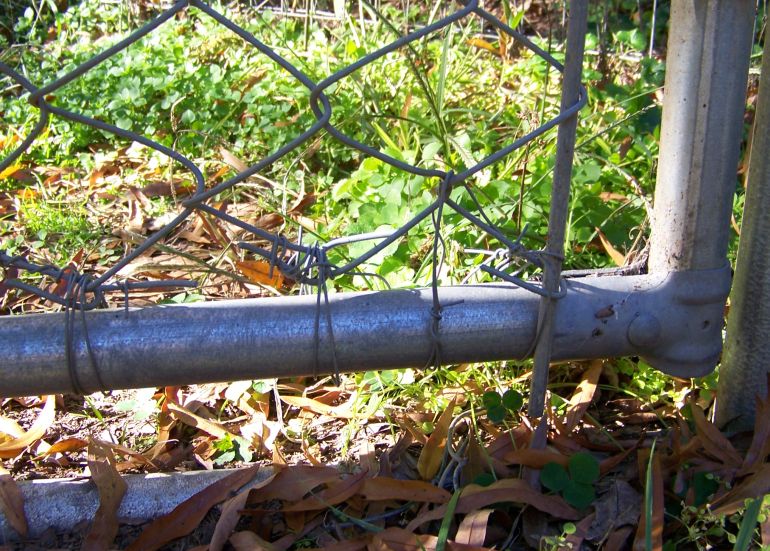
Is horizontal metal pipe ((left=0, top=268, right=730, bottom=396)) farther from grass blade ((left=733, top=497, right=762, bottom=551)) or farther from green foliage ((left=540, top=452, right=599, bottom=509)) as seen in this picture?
grass blade ((left=733, top=497, right=762, bottom=551))

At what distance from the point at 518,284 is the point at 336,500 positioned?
1.56 ft

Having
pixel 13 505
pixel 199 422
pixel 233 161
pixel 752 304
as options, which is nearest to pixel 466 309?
pixel 752 304

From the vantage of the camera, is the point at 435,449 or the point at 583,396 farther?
the point at 583,396

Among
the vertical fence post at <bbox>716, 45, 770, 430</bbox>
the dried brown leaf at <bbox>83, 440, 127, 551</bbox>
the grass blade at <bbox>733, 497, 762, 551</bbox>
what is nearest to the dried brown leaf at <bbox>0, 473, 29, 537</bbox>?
the dried brown leaf at <bbox>83, 440, 127, 551</bbox>

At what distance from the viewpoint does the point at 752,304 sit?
4.77 ft

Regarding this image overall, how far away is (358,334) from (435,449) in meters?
0.33

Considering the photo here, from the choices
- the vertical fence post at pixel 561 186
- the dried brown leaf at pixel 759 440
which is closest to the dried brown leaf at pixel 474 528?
the vertical fence post at pixel 561 186

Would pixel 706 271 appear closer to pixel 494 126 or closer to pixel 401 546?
pixel 401 546

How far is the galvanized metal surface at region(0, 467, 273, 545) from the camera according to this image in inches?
56.8

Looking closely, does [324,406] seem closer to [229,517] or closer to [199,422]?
[199,422]

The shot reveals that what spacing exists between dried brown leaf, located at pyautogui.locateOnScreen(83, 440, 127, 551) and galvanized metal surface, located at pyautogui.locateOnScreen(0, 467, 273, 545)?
0.02m

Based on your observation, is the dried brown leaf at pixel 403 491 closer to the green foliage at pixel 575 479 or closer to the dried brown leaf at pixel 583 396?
the green foliage at pixel 575 479

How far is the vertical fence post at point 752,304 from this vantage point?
137 centimetres

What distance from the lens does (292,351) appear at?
131cm
